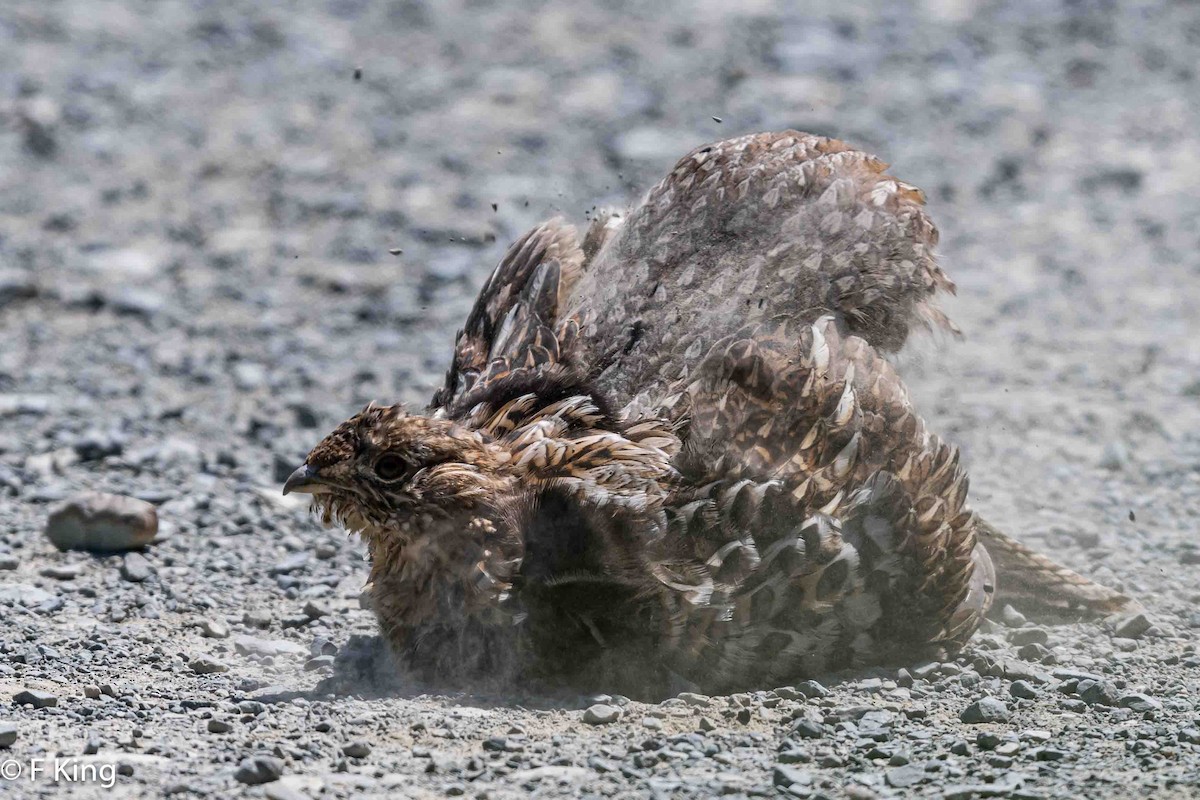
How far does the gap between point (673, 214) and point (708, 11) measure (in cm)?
869

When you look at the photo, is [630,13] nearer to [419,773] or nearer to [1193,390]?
[1193,390]

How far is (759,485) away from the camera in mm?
5441

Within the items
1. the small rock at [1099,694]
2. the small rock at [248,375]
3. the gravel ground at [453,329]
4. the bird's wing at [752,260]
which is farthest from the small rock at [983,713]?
the small rock at [248,375]

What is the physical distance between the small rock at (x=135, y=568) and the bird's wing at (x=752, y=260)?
2.10 m

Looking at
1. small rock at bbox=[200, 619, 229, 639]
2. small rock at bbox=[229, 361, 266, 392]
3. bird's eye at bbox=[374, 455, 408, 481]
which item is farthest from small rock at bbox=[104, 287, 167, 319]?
bird's eye at bbox=[374, 455, 408, 481]

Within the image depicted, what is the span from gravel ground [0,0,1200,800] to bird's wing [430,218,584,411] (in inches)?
27.5

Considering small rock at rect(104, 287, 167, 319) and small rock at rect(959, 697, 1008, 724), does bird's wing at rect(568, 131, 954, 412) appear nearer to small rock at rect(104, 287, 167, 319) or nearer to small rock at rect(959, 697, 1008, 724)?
small rock at rect(959, 697, 1008, 724)

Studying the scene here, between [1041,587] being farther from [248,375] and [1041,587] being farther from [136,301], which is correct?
[136,301]

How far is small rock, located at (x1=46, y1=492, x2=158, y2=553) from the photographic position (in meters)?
6.74

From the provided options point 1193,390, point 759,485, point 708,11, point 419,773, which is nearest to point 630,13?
point 708,11

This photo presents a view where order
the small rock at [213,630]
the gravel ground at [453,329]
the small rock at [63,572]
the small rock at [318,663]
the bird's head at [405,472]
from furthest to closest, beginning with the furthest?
the small rock at [63,572] → the small rock at [213,630] → the small rock at [318,663] → the bird's head at [405,472] → the gravel ground at [453,329]

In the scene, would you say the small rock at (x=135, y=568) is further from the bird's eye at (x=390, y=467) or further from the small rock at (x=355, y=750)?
the small rock at (x=355, y=750)

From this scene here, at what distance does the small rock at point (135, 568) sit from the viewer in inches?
256

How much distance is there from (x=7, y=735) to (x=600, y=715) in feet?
5.94
